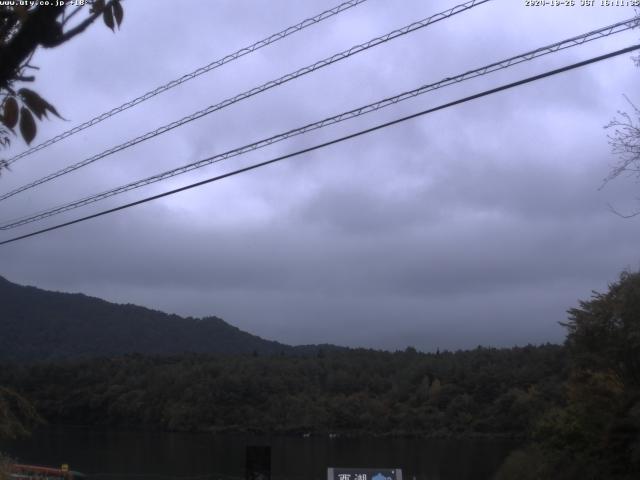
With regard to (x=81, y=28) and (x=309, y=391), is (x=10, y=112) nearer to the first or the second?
(x=81, y=28)

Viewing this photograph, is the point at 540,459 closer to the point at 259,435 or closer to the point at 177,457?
the point at 177,457

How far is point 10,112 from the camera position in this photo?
345 cm

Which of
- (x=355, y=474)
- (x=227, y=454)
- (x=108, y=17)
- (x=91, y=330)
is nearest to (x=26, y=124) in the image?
(x=108, y=17)

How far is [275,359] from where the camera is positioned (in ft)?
326

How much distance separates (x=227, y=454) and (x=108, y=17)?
57.0 meters

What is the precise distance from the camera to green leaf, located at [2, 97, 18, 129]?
11.3ft

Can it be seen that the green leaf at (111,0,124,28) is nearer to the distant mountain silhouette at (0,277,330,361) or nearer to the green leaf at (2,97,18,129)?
the green leaf at (2,97,18,129)

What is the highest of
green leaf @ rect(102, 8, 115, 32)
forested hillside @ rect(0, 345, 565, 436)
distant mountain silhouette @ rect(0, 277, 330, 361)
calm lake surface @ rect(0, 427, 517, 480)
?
distant mountain silhouette @ rect(0, 277, 330, 361)

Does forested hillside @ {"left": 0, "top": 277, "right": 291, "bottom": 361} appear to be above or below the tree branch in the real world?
above

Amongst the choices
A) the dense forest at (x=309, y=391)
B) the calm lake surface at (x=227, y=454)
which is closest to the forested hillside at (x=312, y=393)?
the dense forest at (x=309, y=391)

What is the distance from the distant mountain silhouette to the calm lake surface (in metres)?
14.7

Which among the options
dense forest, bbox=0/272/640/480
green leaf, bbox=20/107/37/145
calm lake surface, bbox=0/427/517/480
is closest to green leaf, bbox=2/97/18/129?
green leaf, bbox=20/107/37/145

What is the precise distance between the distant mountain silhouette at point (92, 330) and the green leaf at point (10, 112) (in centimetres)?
6924

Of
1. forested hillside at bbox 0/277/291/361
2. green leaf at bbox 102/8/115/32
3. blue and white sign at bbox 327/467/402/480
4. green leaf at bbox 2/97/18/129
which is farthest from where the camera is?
forested hillside at bbox 0/277/291/361
